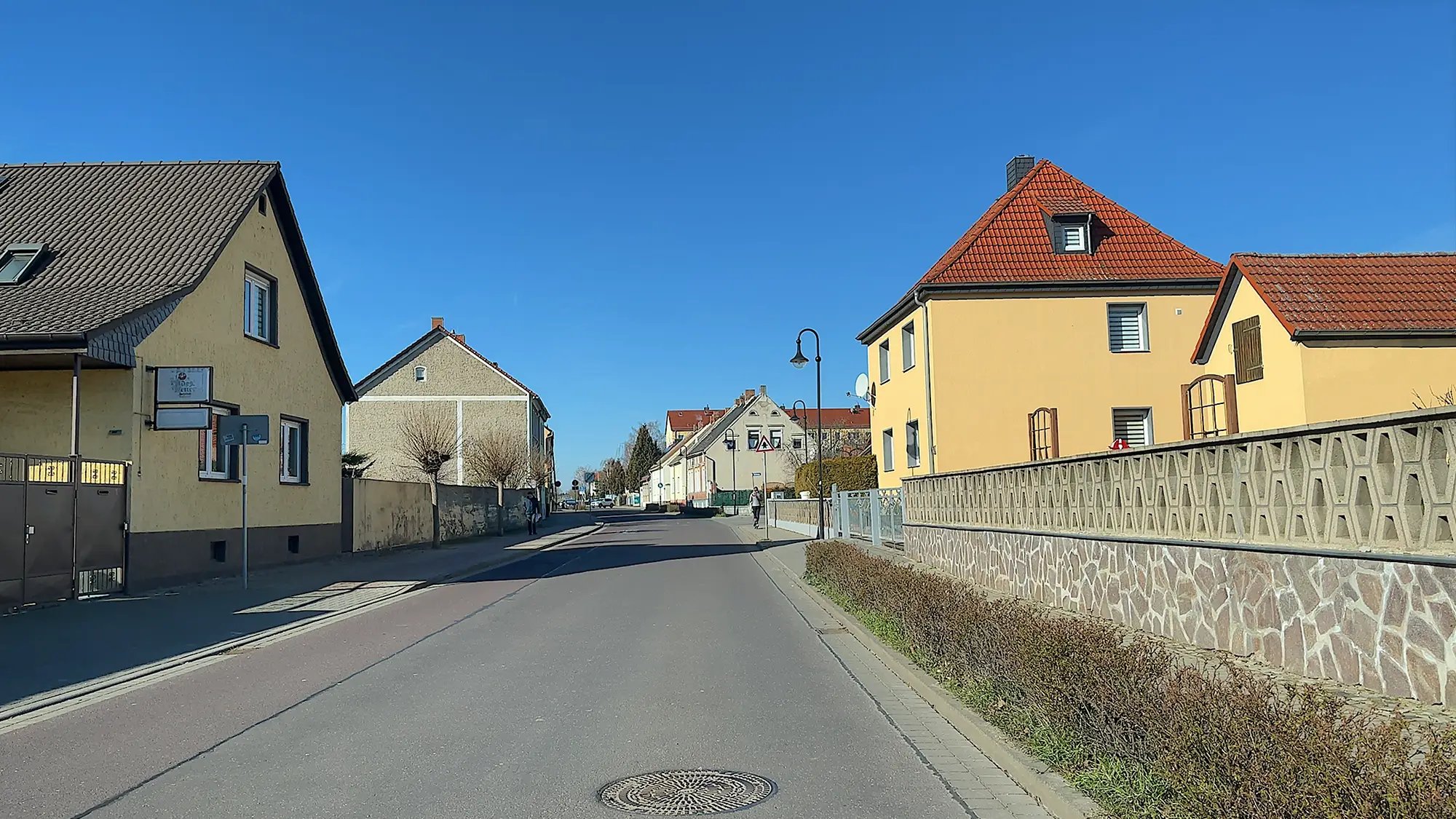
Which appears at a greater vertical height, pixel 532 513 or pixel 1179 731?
pixel 532 513

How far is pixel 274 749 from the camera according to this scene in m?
6.81

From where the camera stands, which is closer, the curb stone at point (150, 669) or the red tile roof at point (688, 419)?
the curb stone at point (150, 669)

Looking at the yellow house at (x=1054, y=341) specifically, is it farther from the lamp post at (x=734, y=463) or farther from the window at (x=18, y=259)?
the lamp post at (x=734, y=463)

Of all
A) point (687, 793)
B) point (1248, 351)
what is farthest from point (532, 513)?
point (687, 793)

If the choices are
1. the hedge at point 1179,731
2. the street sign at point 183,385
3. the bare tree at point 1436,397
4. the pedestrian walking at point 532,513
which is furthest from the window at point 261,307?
the pedestrian walking at point 532,513

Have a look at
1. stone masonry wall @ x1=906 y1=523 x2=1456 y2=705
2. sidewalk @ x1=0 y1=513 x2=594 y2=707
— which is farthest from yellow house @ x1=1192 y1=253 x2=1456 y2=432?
sidewalk @ x1=0 y1=513 x2=594 y2=707

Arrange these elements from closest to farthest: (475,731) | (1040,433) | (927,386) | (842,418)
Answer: (475,731), (1040,433), (927,386), (842,418)

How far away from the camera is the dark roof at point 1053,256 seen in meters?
26.6

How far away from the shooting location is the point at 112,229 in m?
20.6

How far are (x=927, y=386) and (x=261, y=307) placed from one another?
15.5 meters

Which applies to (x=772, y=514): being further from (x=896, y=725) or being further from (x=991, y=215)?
(x=896, y=725)

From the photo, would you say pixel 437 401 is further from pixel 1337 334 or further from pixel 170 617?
pixel 1337 334

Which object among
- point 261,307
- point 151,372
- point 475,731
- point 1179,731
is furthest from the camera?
point 261,307

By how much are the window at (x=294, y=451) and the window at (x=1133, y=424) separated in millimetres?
19481
